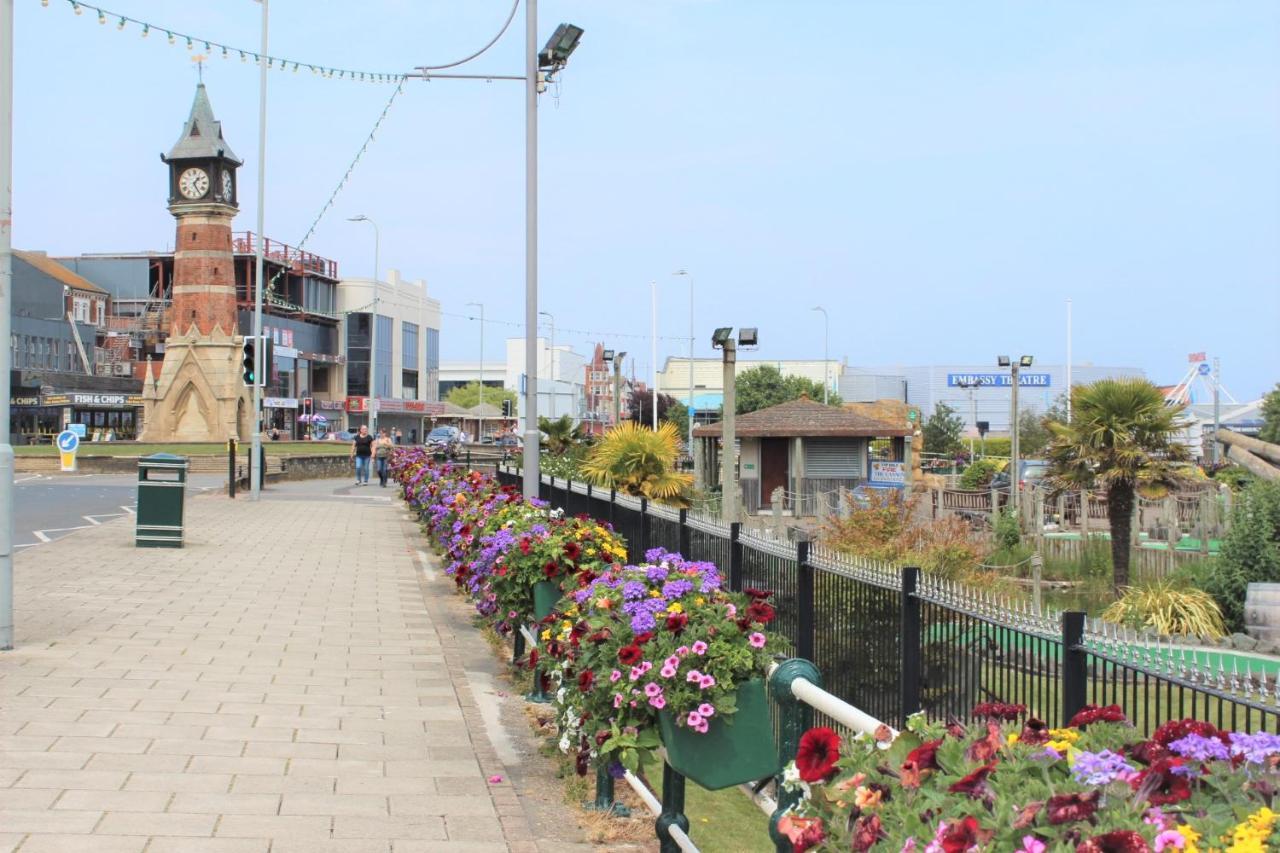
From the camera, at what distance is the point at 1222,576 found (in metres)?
18.3

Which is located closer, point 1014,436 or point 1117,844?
point 1117,844

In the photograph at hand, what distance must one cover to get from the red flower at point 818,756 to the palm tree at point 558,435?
26.1 metres

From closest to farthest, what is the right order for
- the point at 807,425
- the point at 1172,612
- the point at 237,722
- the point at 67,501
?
the point at 237,722 < the point at 1172,612 < the point at 67,501 < the point at 807,425

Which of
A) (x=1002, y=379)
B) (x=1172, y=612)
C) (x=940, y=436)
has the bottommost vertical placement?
(x=1172, y=612)

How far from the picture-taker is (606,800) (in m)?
6.27

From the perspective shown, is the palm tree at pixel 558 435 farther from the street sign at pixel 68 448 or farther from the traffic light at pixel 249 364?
the street sign at pixel 68 448

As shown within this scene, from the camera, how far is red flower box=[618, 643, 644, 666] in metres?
5.33

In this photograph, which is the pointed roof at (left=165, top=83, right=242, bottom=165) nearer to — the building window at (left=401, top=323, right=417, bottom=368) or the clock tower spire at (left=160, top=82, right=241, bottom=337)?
the clock tower spire at (left=160, top=82, right=241, bottom=337)

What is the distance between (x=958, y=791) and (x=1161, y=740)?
0.44 m

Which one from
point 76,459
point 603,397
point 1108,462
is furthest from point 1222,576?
point 603,397

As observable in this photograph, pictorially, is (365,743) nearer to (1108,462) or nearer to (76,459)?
(1108,462)

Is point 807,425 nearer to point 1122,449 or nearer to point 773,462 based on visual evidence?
point 773,462

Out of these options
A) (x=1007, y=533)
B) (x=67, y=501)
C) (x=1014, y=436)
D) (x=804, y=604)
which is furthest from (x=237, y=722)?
(x=1014, y=436)

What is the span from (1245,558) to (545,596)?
42.0ft
